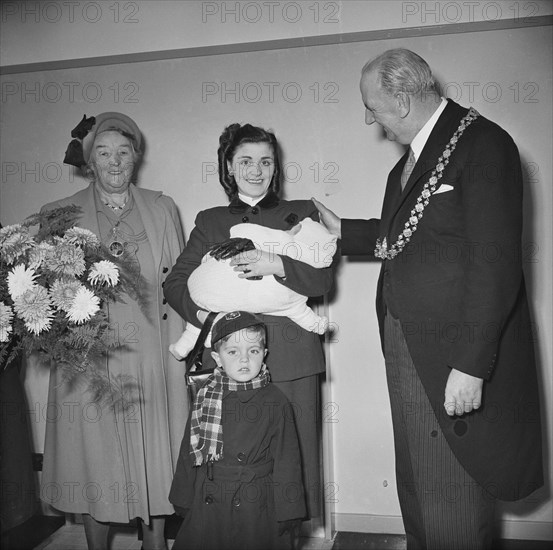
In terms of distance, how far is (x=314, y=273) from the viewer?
2381mm

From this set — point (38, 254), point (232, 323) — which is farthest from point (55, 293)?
point (232, 323)

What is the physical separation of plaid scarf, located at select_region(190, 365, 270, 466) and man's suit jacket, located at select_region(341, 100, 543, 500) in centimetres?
58

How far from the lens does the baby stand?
233 cm

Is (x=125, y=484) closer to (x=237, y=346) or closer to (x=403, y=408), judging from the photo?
(x=237, y=346)

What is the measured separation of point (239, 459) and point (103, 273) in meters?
0.75

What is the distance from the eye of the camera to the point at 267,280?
234 centimetres

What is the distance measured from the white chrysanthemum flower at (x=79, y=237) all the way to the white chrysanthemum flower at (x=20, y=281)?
0.18m

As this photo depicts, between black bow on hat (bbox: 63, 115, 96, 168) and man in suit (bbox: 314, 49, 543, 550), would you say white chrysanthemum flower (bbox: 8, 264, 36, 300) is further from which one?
man in suit (bbox: 314, 49, 543, 550)

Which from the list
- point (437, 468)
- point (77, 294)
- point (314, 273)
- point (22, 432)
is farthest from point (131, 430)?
point (437, 468)

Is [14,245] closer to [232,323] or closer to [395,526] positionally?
[232,323]

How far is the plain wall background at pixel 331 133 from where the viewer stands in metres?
2.96

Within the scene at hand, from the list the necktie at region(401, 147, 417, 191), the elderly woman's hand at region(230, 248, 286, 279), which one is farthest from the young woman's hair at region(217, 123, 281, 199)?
the necktie at region(401, 147, 417, 191)

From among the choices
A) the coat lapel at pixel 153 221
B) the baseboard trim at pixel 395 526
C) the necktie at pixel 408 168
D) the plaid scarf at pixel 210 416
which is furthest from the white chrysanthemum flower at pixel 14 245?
the baseboard trim at pixel 395 526

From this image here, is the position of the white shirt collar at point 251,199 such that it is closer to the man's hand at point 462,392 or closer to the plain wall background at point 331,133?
the plain wall background at point 331,133
